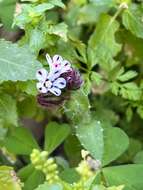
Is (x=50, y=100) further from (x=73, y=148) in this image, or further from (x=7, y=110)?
(x=73, y=148)

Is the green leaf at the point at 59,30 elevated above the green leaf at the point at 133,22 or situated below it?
above

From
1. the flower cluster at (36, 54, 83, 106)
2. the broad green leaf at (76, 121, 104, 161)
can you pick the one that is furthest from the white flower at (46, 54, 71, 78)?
the broad green leaf at (76, 121, 104, 161)

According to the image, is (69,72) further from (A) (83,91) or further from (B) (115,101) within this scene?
(B) (115,101)

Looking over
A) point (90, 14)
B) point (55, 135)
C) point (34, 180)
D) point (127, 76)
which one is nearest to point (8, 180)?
point (34, 180)

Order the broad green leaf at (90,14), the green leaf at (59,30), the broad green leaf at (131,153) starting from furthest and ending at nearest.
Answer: the broad green leaf at (90,14)
the broad green leaf at (131,153)
the green leaf at (59,30)

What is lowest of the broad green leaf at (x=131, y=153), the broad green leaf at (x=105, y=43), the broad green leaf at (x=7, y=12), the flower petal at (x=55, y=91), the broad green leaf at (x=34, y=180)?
the broad green leaf at (x=131, y=153)

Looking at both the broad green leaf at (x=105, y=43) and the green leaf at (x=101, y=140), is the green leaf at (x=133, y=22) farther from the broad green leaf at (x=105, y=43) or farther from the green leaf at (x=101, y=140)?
the green leaf at (x=101, y=140)

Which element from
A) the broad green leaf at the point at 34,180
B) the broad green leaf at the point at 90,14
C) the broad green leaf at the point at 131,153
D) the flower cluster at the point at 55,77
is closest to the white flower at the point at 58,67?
the flower cluster at the point at 55,77
